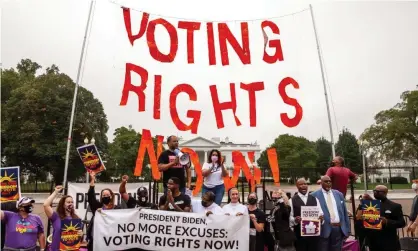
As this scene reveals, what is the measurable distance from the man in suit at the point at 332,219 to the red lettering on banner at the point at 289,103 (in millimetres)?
3236

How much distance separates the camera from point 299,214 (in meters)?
6.13

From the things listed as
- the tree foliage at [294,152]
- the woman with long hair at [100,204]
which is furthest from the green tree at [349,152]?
the woman with long hair at [100,204]

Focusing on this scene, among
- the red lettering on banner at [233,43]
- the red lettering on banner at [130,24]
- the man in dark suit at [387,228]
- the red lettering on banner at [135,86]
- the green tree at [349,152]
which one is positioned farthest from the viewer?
the green tree at [349,152]

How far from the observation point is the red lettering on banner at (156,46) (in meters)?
9.53

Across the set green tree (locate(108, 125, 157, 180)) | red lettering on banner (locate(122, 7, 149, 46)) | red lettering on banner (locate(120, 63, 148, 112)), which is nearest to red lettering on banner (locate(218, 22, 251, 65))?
red lettering on banner (locate(122, 7, 149, 46))

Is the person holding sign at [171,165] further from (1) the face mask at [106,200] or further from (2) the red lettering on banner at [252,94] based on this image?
(2) the red lettering on banner at [252,94]

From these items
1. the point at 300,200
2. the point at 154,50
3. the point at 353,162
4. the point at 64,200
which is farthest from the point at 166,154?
the point at 353,162

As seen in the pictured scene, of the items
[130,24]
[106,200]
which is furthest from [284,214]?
[130,24]

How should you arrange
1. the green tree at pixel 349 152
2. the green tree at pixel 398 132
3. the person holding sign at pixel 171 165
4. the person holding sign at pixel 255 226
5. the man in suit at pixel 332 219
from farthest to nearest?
the green tree at pixel 349 152, the green tree at pixel 398 132, the person holding sign at pixel 171 165, the man in suit at pixel 332 219, the person holding sign at pixel 255 226

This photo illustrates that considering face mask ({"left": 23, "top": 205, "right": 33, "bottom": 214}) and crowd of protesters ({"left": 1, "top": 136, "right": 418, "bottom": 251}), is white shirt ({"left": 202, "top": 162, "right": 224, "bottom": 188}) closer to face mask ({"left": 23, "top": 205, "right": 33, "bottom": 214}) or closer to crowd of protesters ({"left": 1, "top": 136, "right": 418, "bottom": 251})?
crowd of protesters ({"left": 1, "top": 136, "right": 418, "bottom": 251})

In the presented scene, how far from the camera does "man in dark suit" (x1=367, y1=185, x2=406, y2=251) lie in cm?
639

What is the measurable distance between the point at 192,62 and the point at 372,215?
220 inches

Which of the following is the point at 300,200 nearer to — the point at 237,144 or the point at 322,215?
the point at 322,215

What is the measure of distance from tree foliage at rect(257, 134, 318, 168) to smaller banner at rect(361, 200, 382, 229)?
2258 inches
